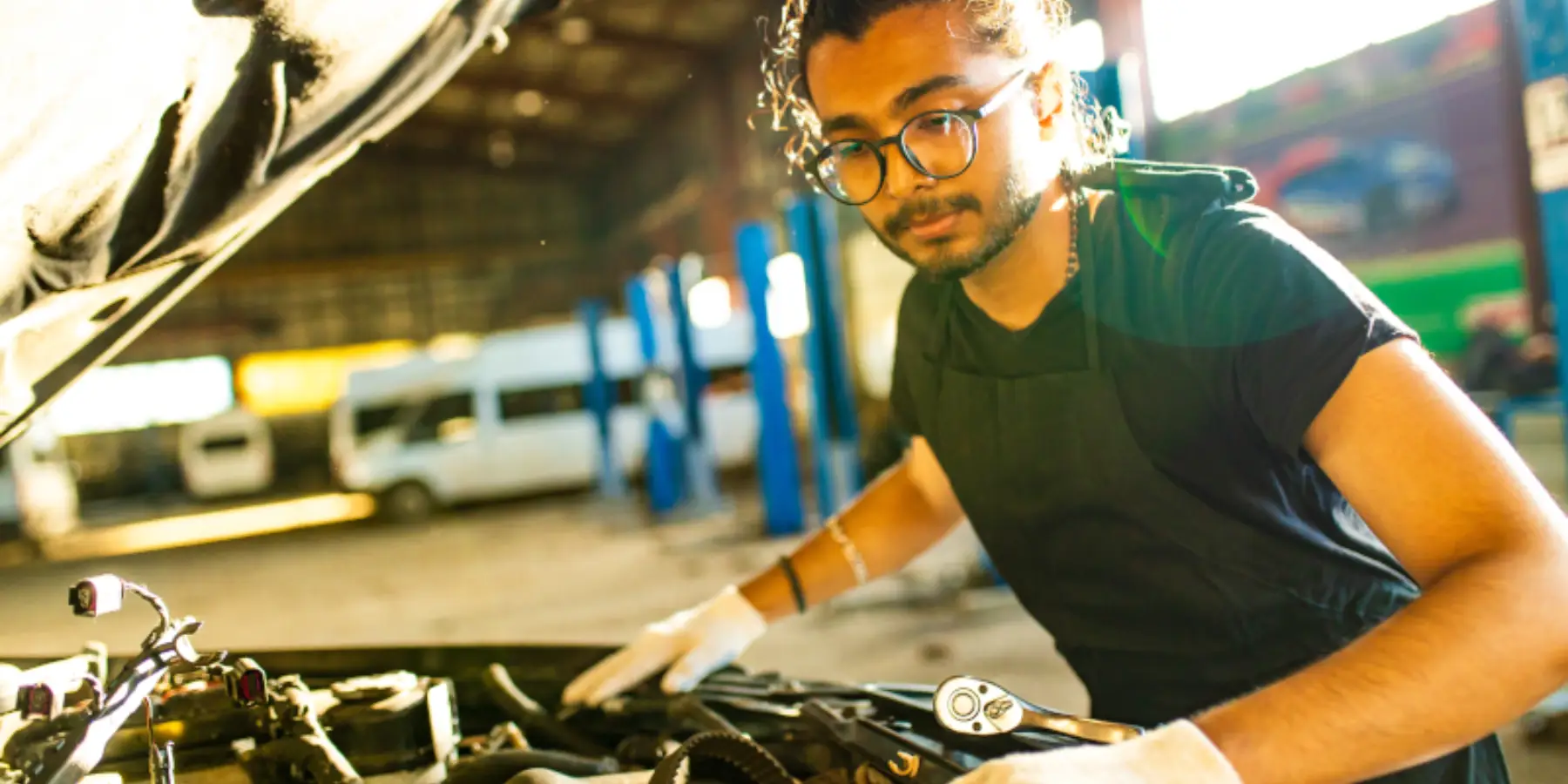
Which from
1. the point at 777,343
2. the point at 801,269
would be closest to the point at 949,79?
the point at 801,269

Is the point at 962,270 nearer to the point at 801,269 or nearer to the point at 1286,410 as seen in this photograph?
the point at 1286,410

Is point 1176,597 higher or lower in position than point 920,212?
lower

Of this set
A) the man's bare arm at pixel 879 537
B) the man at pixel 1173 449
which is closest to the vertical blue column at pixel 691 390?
the man's bare arm at pixel 879 537

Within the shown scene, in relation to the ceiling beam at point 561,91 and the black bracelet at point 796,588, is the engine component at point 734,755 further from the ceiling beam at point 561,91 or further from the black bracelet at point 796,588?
the ceiling beam at point 561,91

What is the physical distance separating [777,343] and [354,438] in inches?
223

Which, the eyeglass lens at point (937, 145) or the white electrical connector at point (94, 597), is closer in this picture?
the white electrical connector at point (94, 597)

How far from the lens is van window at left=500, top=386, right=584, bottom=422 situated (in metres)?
11.0

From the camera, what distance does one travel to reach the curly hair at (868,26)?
3.53 feet

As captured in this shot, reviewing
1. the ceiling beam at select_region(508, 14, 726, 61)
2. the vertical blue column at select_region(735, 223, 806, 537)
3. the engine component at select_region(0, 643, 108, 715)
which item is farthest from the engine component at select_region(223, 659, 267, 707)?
the ceiling beam at select_region(508, 14, 726, 61)

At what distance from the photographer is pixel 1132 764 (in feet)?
2.48

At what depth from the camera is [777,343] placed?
7090 millimetres

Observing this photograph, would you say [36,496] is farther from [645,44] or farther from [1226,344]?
[1226,344]


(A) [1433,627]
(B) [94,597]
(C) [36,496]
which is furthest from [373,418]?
(A) [1433,627]

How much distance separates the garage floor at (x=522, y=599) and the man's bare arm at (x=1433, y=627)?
121 cm
